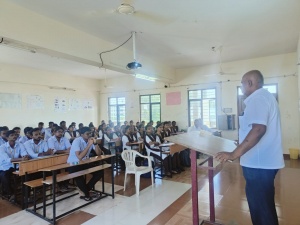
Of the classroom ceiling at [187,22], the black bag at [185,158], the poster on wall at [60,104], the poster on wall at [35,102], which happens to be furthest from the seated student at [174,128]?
the poster on wall at [35,102]

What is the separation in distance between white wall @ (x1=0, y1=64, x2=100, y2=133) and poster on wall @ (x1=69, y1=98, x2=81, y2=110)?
0.45 feet

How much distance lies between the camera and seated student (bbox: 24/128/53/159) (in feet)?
13.5

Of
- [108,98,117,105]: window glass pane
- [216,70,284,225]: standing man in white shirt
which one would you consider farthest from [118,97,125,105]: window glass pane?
[216,70,284,225]: standing man in white shirt

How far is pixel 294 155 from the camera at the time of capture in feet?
21.9

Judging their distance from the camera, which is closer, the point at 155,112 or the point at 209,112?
the point at 209,112

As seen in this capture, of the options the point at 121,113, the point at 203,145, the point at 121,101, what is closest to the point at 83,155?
the point at 203,145

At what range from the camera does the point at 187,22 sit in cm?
424

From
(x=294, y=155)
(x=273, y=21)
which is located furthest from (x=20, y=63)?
(x=294, y=155)

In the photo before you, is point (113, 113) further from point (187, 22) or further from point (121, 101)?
point (187, 22)

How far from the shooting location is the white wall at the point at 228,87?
22.7ft

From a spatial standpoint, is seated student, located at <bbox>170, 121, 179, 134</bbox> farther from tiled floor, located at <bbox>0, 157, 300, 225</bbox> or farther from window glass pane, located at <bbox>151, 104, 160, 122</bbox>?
tiled floor, located at <bbox>0, 157, 300, 225</bbox>

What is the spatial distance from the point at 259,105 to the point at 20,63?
8049 mm

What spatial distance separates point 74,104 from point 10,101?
271 centimetres

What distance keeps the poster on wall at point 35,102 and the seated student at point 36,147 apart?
454cm
